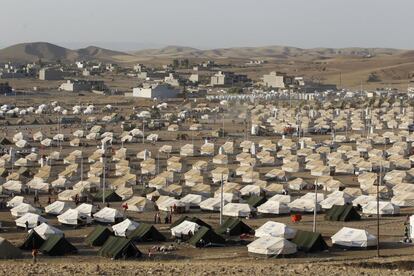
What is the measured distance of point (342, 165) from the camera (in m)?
38.5

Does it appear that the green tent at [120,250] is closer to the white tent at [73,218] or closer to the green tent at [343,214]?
the white tent at [73,218]

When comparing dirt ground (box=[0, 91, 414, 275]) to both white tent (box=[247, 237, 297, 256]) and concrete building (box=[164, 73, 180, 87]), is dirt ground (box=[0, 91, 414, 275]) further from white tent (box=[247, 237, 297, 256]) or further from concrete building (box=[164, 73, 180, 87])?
concrete building (box=[164, 73, 180, 87])

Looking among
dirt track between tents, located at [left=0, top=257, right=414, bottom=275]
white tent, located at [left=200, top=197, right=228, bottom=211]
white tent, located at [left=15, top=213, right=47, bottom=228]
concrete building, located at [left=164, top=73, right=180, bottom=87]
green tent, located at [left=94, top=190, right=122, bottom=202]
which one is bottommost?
concrete building, located at [left=164, top=73, right=180, bottom=87]

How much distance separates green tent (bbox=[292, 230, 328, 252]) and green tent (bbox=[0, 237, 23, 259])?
716 centimetres

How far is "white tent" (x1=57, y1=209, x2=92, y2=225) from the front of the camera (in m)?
25.8

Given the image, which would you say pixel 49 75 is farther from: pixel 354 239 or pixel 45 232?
pixel 354 239

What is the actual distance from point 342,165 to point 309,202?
1043cm

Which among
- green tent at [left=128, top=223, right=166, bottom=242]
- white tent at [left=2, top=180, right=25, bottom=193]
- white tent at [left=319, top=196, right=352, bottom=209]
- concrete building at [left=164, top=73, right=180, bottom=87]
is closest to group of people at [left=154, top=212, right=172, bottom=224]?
green tent at [left=128, top=223, right=166, bottom=242]

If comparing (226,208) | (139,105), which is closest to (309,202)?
(226,208)

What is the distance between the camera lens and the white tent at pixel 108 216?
25953mm

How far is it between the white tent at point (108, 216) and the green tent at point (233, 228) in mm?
3777

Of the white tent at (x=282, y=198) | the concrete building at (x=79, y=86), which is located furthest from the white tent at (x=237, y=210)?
the concrete building at (x=79, y=86)

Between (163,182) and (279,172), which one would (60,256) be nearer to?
(163,182)

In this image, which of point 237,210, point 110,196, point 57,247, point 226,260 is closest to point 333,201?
point 237,210
